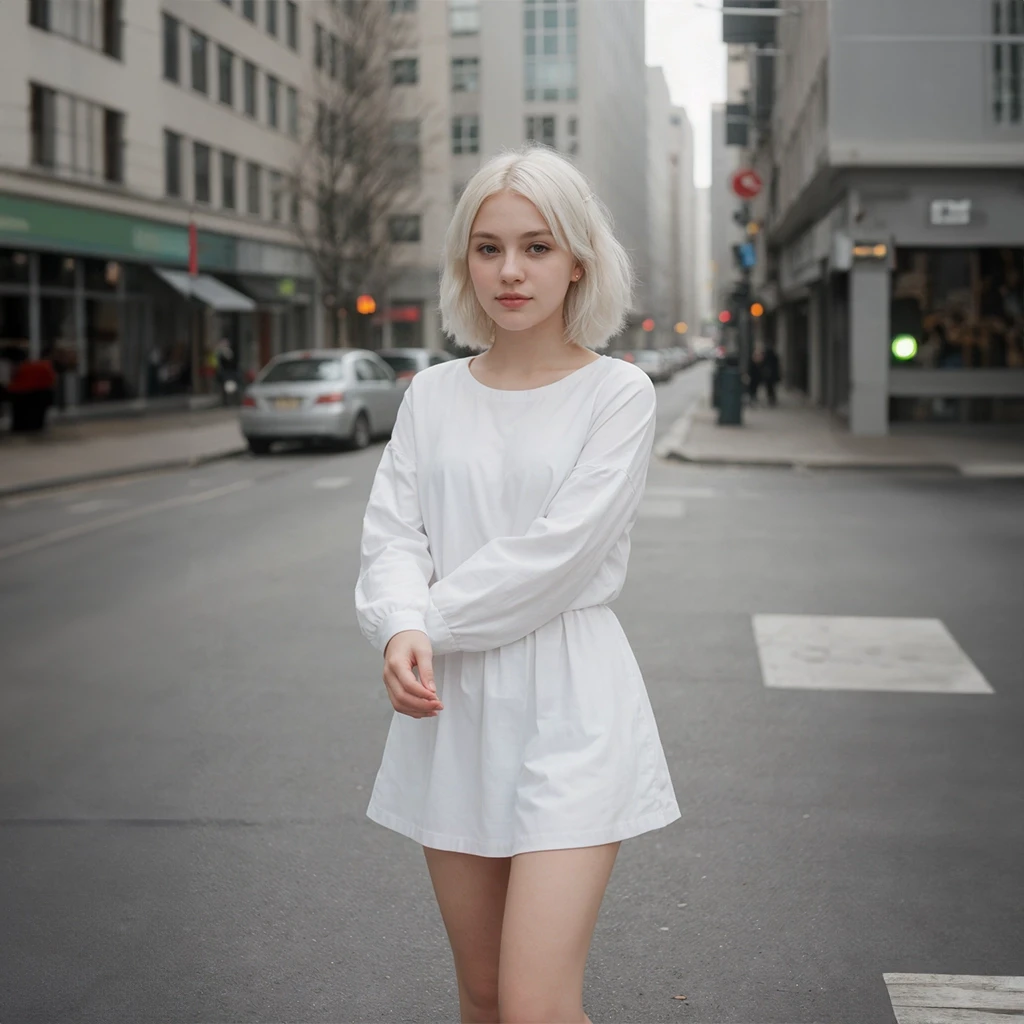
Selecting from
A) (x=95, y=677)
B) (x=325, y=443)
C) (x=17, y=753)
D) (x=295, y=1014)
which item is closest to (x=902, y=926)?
(x=295, y=1014)

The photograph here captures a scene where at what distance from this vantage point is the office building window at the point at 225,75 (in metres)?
39.3

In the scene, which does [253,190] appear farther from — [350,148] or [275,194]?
[350,148]

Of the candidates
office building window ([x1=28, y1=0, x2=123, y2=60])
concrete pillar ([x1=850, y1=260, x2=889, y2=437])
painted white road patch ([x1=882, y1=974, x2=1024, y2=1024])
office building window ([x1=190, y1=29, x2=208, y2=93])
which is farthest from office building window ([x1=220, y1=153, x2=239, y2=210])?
painted white road patch ([x1=882, y1=974, x2=1024, y2=1024])

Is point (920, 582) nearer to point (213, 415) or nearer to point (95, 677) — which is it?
point (95, 677)

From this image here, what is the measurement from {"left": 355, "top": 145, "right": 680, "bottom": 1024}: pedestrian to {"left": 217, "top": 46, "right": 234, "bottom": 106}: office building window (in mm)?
38891

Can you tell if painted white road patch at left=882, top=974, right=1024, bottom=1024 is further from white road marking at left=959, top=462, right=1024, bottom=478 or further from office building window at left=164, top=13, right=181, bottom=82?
office building window at left=164, top=13, right=181, bottom=82

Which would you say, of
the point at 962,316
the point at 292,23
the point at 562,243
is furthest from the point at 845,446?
the point at 292,23

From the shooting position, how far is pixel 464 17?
165ft

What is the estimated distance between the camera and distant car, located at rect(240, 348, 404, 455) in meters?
22.4

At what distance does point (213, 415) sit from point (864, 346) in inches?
655

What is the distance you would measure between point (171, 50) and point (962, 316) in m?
20.2

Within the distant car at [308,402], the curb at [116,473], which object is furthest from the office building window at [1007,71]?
the curb at [116,473]

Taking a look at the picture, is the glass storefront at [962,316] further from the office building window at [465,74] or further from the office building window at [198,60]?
the office building window at [465,74]

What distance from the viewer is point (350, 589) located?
9867 millimetres
